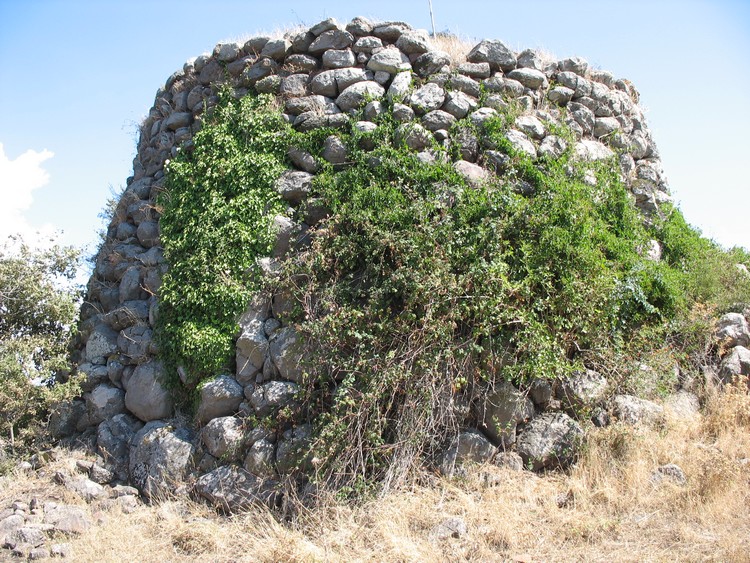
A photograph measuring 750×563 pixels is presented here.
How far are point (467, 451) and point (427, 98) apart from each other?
13.9 feet

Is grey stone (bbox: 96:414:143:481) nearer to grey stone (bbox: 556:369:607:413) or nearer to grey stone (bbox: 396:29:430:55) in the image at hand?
grey stone (bbox: 556:369:607:413)

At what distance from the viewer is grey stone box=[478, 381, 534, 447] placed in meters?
5.82

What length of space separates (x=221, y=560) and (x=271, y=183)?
4051mm

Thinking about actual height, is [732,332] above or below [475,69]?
below

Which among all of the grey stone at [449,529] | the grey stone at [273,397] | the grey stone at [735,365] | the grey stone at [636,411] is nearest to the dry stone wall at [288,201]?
the grey stone at [273,397]

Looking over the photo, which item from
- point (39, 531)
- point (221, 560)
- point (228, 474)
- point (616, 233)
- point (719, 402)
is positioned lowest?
point (39, 531)

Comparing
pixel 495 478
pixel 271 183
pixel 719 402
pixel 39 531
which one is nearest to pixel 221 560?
pixel 39 531

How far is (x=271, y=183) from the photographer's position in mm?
6969

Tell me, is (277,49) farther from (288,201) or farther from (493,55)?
(493,55)

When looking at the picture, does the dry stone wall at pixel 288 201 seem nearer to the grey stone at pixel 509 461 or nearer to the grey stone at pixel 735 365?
the grey stone at pixel 509 461

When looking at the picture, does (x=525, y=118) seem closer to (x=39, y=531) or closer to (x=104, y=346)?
(x=104, y=346)

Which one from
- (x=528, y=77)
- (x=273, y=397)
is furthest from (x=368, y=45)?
(x=273, y=397)

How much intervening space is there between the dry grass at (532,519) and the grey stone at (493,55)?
5.00 metres

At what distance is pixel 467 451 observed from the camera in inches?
225
